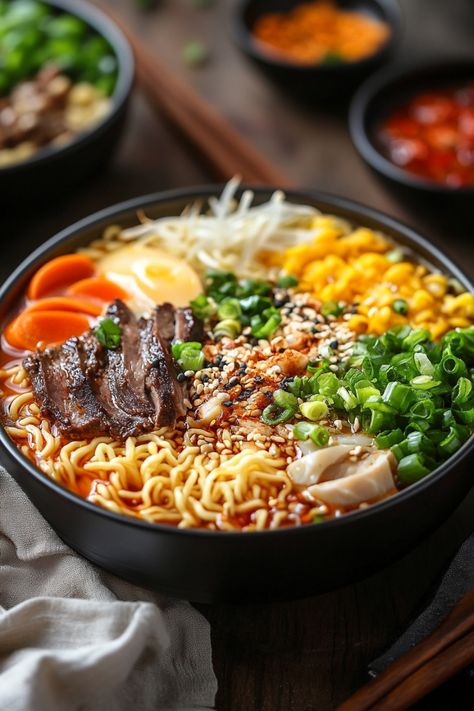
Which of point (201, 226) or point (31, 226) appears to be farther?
point (31, 226)

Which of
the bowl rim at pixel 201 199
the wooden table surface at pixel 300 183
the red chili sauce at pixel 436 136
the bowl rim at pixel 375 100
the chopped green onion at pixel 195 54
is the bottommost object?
the wooden table surface at pixel 300 183

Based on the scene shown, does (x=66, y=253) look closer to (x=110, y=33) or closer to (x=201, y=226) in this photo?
(x=201, y=226)

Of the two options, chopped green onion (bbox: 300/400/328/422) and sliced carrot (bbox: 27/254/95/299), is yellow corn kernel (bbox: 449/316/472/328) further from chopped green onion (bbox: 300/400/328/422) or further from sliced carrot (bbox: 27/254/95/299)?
sliced carrot (bbox: 27/254/95/299)

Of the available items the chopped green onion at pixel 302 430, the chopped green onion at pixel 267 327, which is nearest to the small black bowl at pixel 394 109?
the chopped green onion at pixel 267 327

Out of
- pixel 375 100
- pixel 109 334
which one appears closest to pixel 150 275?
pixel 109 334

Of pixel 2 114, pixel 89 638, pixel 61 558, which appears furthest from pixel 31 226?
pixel 89 638

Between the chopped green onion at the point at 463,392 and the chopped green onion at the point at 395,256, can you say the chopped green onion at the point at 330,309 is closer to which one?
the chopped green onion at the point at 395,256
